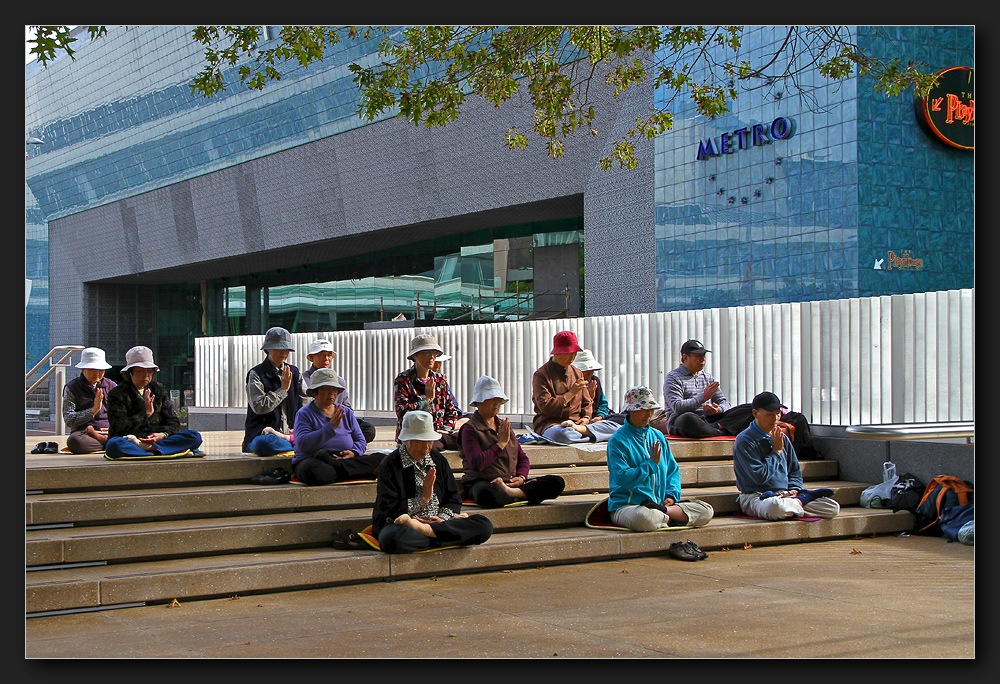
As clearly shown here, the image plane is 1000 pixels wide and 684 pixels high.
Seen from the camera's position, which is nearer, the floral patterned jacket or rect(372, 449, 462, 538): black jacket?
rect(372, 449, 462, 538): black jacket

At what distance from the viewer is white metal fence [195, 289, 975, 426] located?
10.8m

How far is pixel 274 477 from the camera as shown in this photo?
9.01m

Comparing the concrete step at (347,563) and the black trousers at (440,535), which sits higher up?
the black trousers at (440,535)

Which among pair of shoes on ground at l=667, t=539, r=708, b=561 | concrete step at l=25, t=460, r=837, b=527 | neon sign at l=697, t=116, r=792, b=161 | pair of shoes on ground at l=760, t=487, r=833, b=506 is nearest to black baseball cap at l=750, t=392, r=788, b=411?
pair of shoes on ground at l=760, t=487, r=833, b=506

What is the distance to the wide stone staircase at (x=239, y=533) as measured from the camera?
700cm

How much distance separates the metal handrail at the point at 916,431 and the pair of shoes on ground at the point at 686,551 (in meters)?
3.11

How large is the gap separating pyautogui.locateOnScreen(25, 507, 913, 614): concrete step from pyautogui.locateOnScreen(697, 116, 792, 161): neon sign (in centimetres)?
1097

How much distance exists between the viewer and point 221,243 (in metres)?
34.4

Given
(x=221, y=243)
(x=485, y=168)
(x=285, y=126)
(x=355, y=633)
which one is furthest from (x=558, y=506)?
(x=221, y=243)

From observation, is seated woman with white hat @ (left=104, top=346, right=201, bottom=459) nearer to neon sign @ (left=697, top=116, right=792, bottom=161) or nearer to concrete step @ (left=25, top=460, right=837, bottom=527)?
concrete step @ (left=25, top=460, right=837, bottom=527)

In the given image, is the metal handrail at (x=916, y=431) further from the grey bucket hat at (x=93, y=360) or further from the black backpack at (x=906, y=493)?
the grey bucket hat at (x=93, y=360)

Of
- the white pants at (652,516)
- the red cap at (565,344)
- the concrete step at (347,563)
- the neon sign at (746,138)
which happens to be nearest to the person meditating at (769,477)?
the concrete step at (347,563)

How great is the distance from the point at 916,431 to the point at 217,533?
6.86 metres

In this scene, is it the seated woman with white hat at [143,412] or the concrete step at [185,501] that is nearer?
the concrete step at [185,501]
